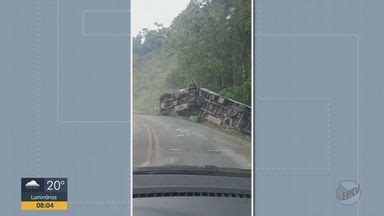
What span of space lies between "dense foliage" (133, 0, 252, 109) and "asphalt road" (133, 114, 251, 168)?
195mm

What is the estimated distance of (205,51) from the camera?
3.29 metres

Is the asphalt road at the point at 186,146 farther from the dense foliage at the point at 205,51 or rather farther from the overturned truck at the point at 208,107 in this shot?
the dense foliage at the point at 205,51

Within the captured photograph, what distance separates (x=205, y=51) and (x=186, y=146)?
0.57 m

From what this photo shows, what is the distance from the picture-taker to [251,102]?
10.6 ft

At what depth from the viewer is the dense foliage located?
128 inches
